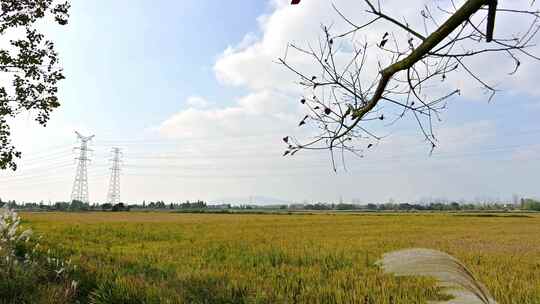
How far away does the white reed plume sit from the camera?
2.25 ft

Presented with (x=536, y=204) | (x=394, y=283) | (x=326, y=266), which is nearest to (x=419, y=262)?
(x=394, y=283)

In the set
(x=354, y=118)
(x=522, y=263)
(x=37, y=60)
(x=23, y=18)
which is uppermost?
(x=23, y=18)

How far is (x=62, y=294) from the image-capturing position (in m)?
5.94

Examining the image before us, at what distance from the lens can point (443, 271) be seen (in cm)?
69

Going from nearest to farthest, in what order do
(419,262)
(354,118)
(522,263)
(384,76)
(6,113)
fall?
(419,262), (384,76), (354,118), (6,113), (522,263)

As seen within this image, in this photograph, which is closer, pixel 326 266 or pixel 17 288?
pixel 17 288

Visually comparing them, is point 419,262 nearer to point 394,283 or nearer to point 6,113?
point 394,283

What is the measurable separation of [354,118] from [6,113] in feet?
36.1

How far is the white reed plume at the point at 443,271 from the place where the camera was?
687mm

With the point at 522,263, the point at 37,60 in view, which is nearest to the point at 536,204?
the point at 522,263

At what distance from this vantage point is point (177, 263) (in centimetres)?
1081

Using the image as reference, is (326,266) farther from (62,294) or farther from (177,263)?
(62,294)

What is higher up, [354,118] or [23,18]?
[23,18]

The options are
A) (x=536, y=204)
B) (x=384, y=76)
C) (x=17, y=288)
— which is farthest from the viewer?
(x=536, y=204)
